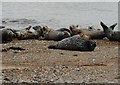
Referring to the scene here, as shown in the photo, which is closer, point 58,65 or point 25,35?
point 58,65

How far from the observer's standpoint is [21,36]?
37.6ft

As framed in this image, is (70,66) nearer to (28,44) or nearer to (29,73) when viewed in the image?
(29,73)

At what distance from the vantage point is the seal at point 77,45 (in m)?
9.10

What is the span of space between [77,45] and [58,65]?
2.03 m

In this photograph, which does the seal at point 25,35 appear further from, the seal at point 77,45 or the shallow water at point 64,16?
the shallow water at point 64,16

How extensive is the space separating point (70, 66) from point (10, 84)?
1710 millimetres

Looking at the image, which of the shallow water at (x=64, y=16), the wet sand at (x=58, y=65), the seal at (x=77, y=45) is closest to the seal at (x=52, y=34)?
the wet sand at (x=58, y=65)

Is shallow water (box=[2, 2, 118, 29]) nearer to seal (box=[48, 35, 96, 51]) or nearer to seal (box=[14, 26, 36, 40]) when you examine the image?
seal (box=[14, 26, 36, 40])

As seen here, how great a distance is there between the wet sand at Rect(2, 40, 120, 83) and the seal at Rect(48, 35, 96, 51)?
18cm

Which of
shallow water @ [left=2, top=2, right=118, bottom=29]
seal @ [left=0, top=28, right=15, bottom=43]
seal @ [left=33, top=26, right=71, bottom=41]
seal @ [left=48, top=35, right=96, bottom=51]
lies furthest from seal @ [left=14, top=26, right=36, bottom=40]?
shallow water @ [left=2, top=2, right=118, bottom=29]

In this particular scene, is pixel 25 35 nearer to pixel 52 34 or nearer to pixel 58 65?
pixel 52 34

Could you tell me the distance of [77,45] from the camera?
30.0 feet

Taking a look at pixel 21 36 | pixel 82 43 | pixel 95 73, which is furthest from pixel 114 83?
pixel 21 36

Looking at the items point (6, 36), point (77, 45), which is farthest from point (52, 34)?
point (77, 45)
